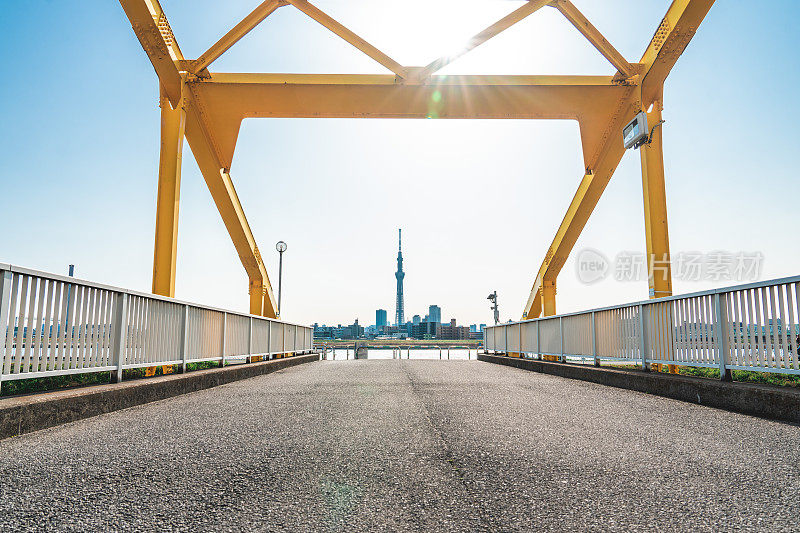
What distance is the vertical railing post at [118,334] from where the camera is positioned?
6.28 m

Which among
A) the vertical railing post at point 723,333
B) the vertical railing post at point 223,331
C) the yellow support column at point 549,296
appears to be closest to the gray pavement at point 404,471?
the vertical railing post at point 723,333

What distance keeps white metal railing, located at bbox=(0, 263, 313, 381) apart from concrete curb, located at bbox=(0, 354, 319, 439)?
A: 289 mm

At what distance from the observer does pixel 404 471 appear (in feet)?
10.2

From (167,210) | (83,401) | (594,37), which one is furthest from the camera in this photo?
(594,37)

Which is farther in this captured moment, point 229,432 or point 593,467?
point 229,432

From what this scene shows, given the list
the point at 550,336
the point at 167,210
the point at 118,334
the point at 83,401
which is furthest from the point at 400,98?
the point at 83,401

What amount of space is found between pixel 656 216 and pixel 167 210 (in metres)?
11.0

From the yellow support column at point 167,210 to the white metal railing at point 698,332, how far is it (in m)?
8.82

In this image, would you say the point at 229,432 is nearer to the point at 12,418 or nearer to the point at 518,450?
the point at 12,418

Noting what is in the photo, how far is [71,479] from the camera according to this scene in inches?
116

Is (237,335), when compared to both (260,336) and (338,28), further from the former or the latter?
(338,28)

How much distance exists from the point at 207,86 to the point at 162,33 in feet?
6.22

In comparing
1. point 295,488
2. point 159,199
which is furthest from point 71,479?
point 159,199

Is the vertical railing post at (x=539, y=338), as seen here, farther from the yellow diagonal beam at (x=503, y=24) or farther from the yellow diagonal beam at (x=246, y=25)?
the yellow diagonal beam at (x=246, y=25)
